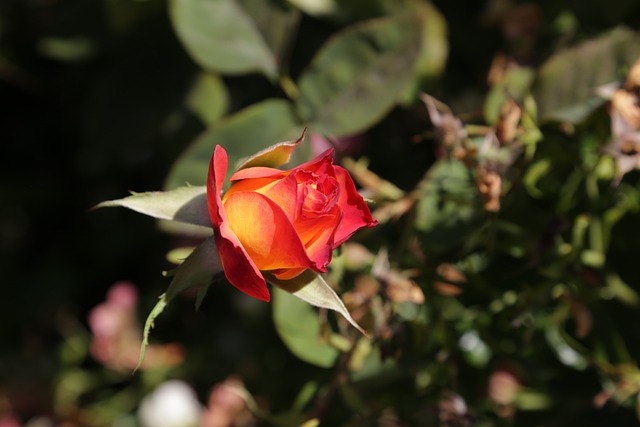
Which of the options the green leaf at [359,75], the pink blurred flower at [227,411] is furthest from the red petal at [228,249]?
the pink blurred flower at [227,411]

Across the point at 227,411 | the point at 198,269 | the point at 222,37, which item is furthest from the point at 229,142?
the point at 227,411

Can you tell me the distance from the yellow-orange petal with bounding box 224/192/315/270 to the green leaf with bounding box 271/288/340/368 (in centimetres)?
19

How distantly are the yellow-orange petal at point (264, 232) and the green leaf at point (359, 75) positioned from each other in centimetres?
25

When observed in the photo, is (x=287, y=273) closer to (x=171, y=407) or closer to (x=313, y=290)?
(x=313, y=290)

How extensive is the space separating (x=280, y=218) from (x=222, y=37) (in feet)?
1.19

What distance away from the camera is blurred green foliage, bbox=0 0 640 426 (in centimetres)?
64

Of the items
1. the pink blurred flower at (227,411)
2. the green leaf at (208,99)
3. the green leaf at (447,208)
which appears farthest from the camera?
the pink blurred flower at (227,411)

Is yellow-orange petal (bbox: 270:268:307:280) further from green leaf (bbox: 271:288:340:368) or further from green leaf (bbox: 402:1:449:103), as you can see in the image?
green leaf (bbox: 402:1:449:103)

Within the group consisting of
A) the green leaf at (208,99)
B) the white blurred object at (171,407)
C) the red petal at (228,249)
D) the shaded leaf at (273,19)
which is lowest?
the white blurred object at (171,407)

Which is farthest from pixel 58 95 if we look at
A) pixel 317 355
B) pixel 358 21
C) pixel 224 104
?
pixel 317 355

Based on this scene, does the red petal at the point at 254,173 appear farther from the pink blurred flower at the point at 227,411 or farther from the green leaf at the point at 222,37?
the pink blurred flower at the point at 227,411

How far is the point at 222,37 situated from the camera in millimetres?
755

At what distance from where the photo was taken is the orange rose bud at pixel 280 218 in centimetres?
44

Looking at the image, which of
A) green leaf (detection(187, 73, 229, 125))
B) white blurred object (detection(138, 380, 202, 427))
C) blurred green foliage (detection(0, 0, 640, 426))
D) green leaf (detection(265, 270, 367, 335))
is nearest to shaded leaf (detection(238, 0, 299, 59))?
blurred green foliage (detection(0, 0, 640, 426))
